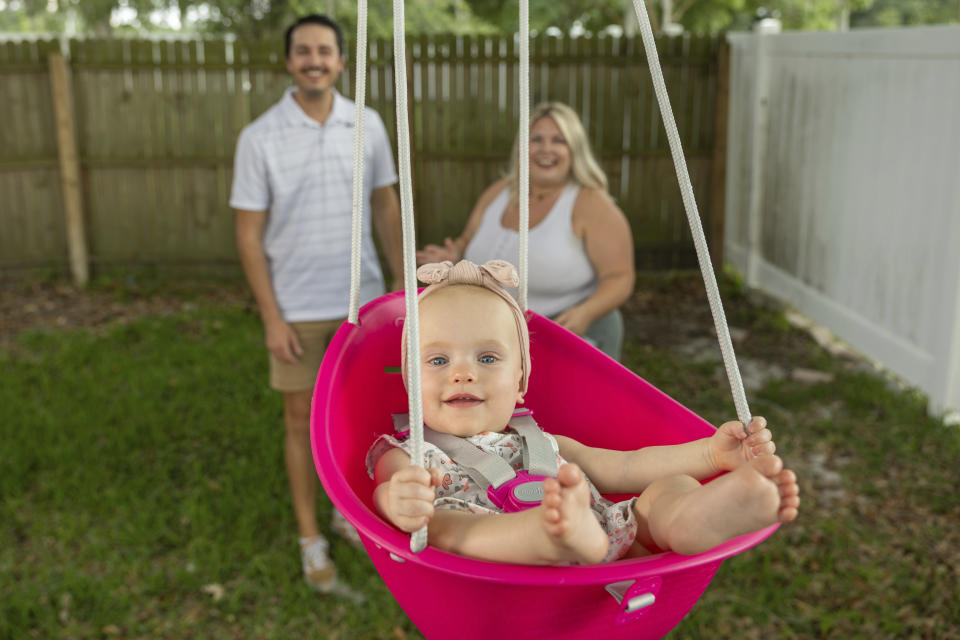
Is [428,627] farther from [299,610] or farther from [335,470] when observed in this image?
[299,610]

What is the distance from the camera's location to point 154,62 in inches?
252

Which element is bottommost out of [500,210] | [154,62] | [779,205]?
[779,205]

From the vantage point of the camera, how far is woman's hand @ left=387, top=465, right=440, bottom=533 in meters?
1.13

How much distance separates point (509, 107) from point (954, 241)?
3.30m

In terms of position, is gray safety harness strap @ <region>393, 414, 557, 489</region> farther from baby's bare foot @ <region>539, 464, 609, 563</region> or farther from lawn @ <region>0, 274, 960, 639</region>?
lawn @ <region>0, 274, 960, 639</region>

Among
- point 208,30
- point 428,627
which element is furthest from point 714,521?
point 208,30

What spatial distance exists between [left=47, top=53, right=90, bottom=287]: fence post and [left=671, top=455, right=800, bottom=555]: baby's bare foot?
6.10 meters

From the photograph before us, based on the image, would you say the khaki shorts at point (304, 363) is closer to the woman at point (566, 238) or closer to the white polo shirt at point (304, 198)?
the white polo shirt at point (304, 198)

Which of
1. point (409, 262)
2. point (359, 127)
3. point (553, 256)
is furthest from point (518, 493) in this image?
point (553, 256)

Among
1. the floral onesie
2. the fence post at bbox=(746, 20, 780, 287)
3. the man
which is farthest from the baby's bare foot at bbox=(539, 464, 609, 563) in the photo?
the fence post at bbox=(746, 20, 780, 287)

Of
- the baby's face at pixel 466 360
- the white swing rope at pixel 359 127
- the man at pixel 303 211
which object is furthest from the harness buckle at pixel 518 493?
the man at pixel 303 211

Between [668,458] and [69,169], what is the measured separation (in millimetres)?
5881

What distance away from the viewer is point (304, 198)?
264 centimetres

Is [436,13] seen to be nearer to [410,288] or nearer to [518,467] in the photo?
[518,467]
